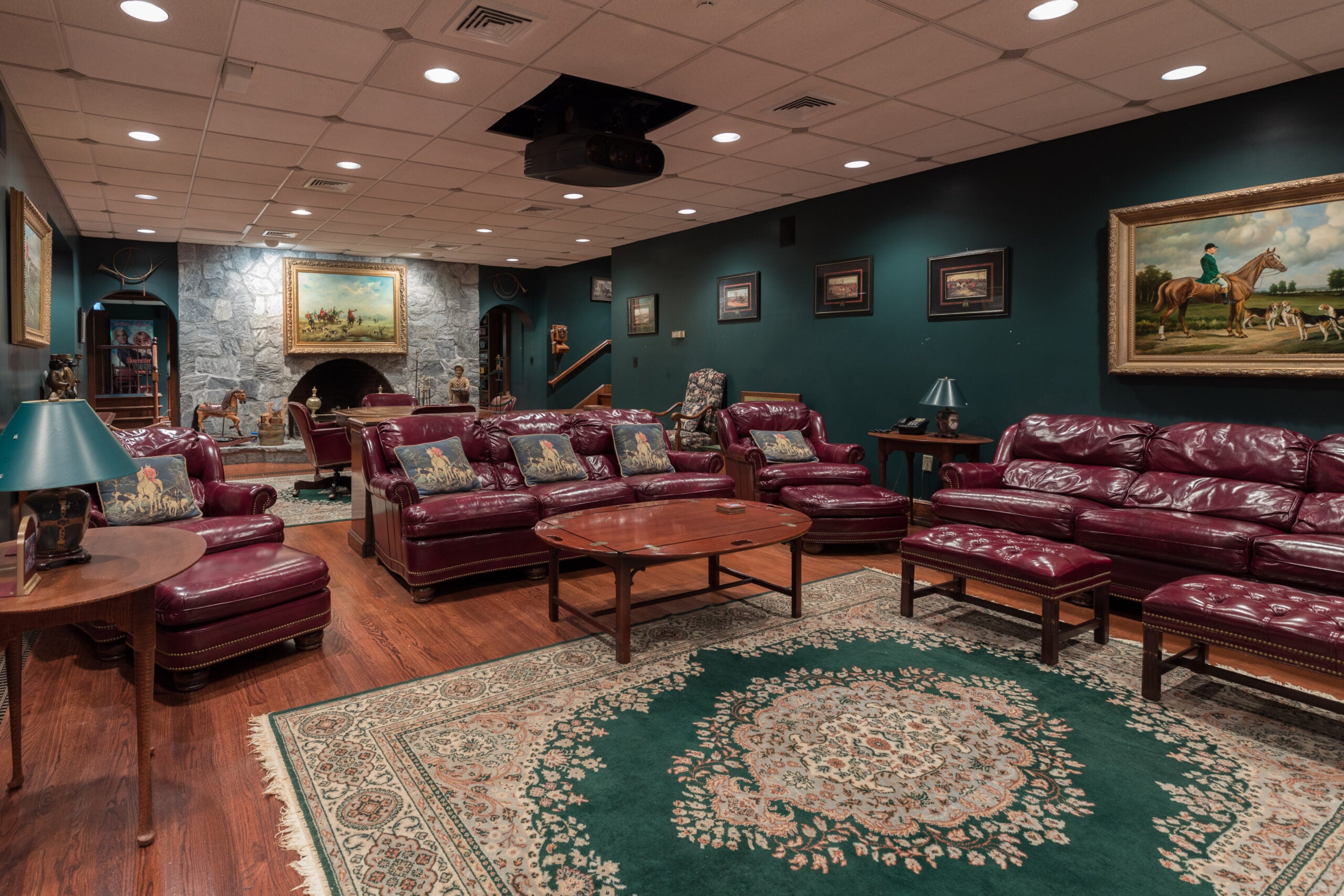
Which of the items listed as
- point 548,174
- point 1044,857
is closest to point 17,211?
point 548,174

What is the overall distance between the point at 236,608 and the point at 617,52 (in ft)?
10.2

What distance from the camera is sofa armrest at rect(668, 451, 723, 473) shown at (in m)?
5.53

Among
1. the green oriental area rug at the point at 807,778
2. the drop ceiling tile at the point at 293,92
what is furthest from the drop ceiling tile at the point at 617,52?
the green oriental area rug at the point at 807,778

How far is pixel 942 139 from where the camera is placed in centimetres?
526

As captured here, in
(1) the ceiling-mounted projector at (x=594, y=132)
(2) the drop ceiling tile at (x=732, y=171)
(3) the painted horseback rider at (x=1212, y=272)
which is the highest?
(2) the drop ceiling tile at (x=732, y=171)

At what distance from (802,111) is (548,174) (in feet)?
5.31

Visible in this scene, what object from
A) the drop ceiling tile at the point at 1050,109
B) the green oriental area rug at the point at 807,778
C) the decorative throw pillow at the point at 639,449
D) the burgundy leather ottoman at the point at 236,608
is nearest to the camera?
the green oriental area rug at the point at 807,778

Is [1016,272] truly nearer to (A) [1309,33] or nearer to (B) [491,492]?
(A) [1309,33]

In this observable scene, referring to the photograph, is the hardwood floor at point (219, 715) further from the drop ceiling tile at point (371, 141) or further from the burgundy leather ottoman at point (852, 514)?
the drop ceiling tile at point (371, 141)

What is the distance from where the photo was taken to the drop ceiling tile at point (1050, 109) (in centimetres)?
436

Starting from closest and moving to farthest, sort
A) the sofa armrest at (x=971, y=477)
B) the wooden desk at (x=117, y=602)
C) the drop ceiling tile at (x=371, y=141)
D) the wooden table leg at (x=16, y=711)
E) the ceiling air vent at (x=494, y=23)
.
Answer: the wooden desk at (x=117, y=602) → the wooden table leg at (x=16, y=711) → the ceiling air vent at (x=494, y=23) → the sofa armrest at (x=971, y=477) → the drop ceiling tile at (x=371, y=141)

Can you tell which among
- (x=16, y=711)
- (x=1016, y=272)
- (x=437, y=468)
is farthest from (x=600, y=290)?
(x=16, y=711)

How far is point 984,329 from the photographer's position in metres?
5.81

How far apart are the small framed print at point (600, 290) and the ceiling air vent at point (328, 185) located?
558 centimetres
